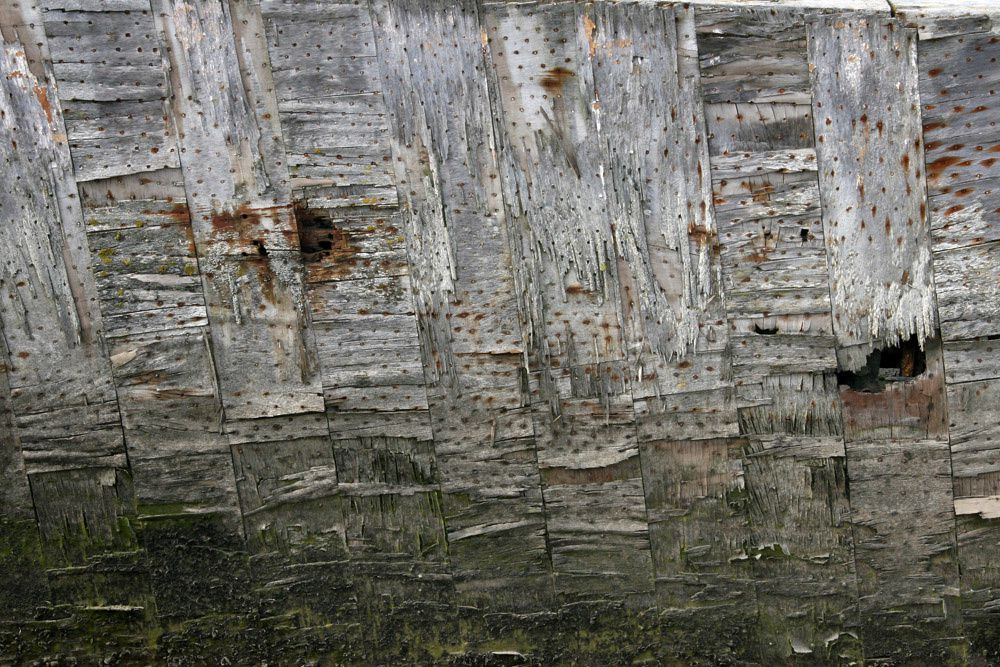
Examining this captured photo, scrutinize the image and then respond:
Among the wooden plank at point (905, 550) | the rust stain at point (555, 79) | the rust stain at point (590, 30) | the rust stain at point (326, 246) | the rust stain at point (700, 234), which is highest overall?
the rust stain at point (590, 30)

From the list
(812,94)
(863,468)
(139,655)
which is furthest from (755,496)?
(139,655)

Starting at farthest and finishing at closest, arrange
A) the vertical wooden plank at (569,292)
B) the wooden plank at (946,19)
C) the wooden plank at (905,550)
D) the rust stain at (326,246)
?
the wooden plank at (905,550), the rust stain at (326,246), the vertical wooden plank at (569,292), the wooden plank at (946,19)

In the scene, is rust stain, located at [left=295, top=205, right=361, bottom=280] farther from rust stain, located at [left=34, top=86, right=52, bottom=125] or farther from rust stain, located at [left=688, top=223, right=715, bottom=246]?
rust stain, located at [left=688, top=223, right=715, bottom=246]

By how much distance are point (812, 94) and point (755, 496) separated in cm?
146

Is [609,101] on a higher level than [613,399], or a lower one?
higher

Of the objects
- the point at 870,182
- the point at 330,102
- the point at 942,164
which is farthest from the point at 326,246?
the point at 942,164

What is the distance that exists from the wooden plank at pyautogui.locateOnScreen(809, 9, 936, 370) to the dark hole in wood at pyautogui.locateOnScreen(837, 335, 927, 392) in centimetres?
5

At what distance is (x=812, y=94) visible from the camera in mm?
2691

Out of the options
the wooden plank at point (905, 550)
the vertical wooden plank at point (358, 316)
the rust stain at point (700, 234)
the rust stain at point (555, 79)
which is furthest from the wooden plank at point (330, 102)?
the wooden plank at point (905, 550)

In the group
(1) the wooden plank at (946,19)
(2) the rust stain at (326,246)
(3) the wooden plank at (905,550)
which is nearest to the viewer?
(1) the wooden plank at (946,19)

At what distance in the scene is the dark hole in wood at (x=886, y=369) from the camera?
114 inches

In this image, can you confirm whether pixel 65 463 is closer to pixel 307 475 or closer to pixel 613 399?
pixel 307 475

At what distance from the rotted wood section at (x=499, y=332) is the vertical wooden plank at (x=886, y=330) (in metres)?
0.01

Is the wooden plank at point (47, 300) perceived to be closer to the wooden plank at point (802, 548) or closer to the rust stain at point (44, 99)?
the rust stain at point (44, 99)
